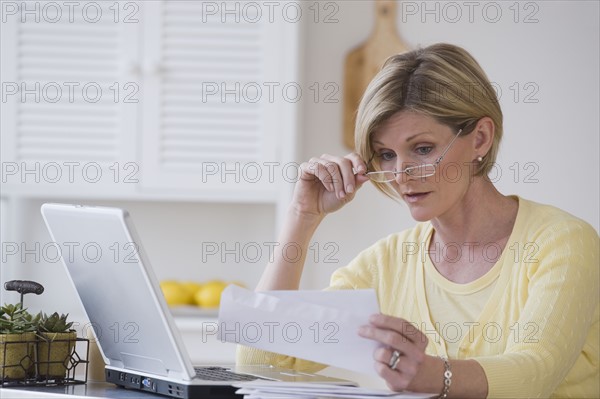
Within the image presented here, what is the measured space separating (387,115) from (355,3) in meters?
1.67

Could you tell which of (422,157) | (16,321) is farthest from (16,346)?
(422,157)

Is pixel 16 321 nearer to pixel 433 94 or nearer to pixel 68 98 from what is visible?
pixel 433 94

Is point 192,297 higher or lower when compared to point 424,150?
lower

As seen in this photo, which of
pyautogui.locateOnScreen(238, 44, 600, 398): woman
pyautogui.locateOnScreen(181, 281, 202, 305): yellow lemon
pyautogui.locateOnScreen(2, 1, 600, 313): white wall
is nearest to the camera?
pyautogui.locateOnScreen(238, 44, 600, 398): woman

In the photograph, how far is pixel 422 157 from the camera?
1.94 m

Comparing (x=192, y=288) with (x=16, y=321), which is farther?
(x=192, y=288)

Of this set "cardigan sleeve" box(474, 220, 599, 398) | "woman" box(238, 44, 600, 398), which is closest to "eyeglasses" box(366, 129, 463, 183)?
"woman" box(238, 44, 600, 398)

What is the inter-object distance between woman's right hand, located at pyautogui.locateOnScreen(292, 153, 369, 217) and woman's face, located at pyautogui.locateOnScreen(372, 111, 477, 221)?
0.26 ft

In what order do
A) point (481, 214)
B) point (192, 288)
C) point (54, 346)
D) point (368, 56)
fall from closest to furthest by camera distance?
point (54, 346) < point (481, 214) < point (192, 288) < point (368, 56)

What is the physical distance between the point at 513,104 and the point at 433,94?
5.58ft

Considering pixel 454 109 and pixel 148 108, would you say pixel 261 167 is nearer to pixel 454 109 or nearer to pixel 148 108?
pixel 148 108

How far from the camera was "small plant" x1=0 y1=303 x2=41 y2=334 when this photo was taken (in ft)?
5.15

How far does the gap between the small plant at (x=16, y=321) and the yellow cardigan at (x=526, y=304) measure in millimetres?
491

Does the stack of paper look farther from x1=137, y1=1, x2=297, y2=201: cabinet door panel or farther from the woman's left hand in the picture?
x1=137, y1=1, x2=297, y2=201: cabinet door panel
